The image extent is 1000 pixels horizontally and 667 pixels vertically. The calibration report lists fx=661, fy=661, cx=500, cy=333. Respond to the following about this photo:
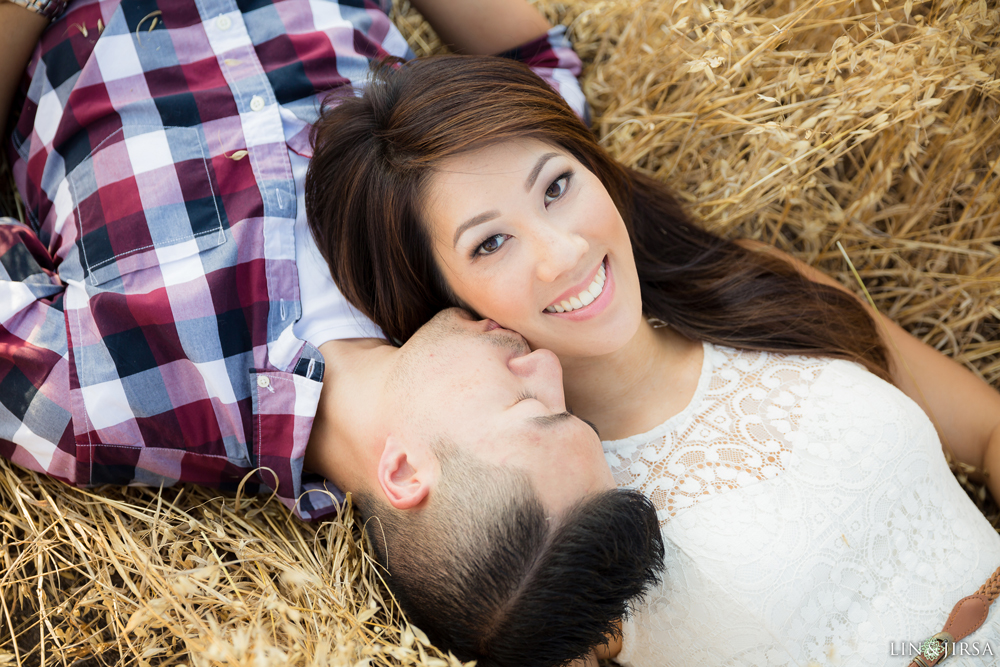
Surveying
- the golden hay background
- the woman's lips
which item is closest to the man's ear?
the golden hay background

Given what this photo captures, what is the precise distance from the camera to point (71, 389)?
7.13 feet

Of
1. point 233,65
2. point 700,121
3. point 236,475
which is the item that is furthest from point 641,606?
point 233,65

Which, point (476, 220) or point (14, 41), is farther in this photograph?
point (14, 41)

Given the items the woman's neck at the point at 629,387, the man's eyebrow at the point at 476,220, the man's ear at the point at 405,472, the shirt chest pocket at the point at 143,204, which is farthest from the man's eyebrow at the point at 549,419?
the shirt chest pocket at the point at 143,204

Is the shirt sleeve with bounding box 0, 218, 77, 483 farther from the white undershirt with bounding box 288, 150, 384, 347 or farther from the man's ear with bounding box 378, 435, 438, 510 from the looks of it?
the man's ear with bounding box 378, 435, 438, 510

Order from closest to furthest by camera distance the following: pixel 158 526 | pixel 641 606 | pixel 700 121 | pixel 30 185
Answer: pixel 641 606 → pixel 158 526 → pixel 30 185 → pixel 700 121

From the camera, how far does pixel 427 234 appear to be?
213 centimetres

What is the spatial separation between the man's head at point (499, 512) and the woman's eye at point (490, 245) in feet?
0.87

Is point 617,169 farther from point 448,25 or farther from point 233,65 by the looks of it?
point 233,65

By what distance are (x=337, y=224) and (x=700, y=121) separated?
158cm

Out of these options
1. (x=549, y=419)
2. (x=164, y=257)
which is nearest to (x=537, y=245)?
(x=549, y=419)

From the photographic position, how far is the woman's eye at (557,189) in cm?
205

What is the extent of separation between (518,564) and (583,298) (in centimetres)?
82

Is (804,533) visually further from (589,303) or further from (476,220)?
(476,220)
